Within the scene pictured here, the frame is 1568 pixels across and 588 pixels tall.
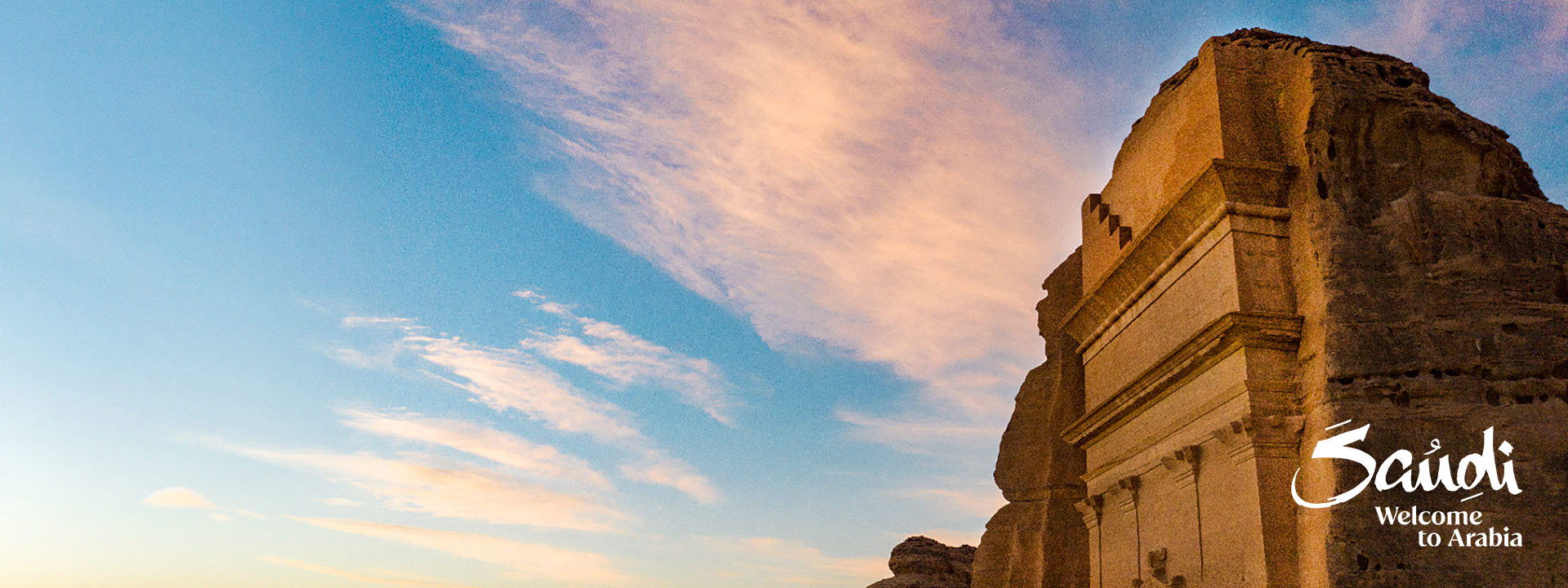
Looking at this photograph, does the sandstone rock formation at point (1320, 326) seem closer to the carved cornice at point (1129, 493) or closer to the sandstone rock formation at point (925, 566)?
the carved cornice at point (1129, 493)

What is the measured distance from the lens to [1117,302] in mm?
16250

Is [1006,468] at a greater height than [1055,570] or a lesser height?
greater

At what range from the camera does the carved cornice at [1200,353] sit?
38.2 feet

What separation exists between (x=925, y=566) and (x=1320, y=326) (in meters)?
19.2

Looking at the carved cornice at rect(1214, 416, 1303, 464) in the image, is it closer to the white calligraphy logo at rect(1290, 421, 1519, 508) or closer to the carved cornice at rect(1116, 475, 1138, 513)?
the white calligraphy logo at rect(1290, 421, 1519, 508)

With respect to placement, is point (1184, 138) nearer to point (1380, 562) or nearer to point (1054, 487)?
point (1380, 562)

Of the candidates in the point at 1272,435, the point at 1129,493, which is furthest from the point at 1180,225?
the point at 1129,493

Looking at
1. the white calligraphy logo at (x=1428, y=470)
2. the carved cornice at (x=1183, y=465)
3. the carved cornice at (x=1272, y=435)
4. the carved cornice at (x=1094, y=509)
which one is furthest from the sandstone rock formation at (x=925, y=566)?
the white calligraphy logo at (x=1428, y=470)

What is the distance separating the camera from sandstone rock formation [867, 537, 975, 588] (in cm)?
2834

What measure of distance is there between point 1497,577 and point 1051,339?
14.0 m

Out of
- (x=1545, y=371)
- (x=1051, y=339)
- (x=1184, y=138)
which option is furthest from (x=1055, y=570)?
(x=1545, y=371)

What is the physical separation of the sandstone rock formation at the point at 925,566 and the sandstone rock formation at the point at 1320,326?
43.2 feet

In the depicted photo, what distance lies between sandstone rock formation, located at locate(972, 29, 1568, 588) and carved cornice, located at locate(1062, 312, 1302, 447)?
0.10 feet

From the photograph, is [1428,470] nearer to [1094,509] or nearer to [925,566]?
[1094,509]
